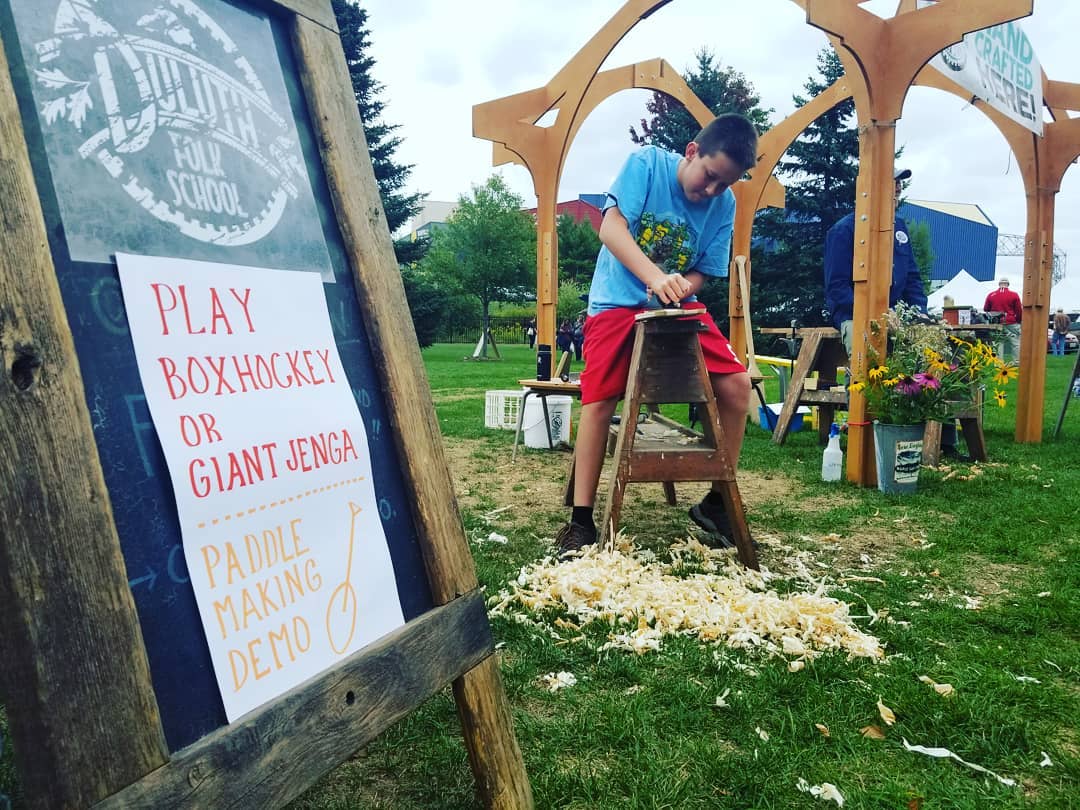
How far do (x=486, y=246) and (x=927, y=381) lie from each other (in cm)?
2469

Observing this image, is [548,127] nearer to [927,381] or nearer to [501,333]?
[927,381]

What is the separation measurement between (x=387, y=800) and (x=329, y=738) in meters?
0.48

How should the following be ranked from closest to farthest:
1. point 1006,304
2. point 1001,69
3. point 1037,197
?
point 1001,69 < point 1037,197 < point 1006,304

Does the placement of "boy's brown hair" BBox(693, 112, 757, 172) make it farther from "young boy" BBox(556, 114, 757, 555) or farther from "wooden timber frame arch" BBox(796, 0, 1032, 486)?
"wooden timber frame arch" BBox(796, 0, 1032, 486)

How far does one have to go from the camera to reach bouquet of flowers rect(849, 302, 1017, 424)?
4227mm

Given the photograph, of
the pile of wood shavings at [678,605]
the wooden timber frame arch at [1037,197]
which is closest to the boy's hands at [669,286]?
the pile of wood shavings at [678,605]

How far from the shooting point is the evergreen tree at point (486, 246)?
27.7 m

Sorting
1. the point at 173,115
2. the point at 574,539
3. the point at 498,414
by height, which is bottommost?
the point at 498,414

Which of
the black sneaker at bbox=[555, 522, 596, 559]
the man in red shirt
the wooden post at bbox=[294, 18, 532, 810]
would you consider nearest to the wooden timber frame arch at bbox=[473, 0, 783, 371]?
the black sneaker at bbox=[555, 522, 596, 559]

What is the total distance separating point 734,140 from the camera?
8.68 ft

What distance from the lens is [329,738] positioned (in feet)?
3.55

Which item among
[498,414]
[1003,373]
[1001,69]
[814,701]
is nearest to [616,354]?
[814,701]

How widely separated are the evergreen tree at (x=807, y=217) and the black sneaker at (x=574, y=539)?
17.5m

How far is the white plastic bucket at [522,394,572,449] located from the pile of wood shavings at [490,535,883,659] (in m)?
3.10
